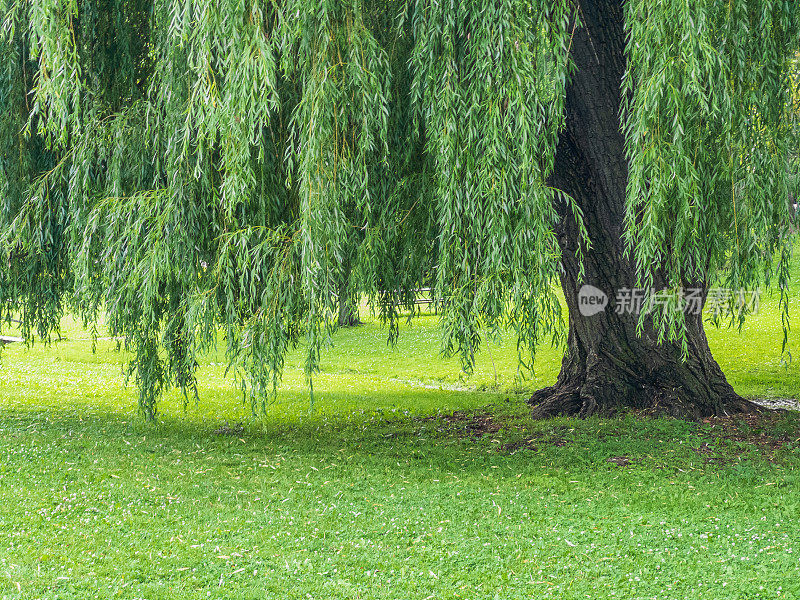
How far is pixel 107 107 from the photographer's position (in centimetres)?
761

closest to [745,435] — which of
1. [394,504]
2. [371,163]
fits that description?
[394,504]

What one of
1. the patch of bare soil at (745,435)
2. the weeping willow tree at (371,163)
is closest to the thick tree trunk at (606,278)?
the patch of bare soil at (745,435)

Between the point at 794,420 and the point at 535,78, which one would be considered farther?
the point at 794,420

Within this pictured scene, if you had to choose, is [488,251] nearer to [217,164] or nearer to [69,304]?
[217,164]

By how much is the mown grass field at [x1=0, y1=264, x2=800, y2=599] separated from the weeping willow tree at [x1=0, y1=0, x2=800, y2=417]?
4.02ft

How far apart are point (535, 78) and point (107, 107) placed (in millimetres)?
4437

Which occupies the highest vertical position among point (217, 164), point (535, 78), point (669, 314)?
point (535, 78)

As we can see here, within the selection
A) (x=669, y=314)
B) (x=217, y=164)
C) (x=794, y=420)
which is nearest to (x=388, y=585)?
(x=669, y=314)

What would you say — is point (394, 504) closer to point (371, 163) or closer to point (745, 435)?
point (371, 163)

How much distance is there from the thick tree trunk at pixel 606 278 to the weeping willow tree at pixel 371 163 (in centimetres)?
169

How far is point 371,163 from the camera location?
22.3 ft

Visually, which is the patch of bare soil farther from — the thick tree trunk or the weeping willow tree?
the weeping willow tree

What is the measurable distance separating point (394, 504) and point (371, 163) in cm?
306

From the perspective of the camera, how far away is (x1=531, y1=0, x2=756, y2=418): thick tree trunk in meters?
8.27
